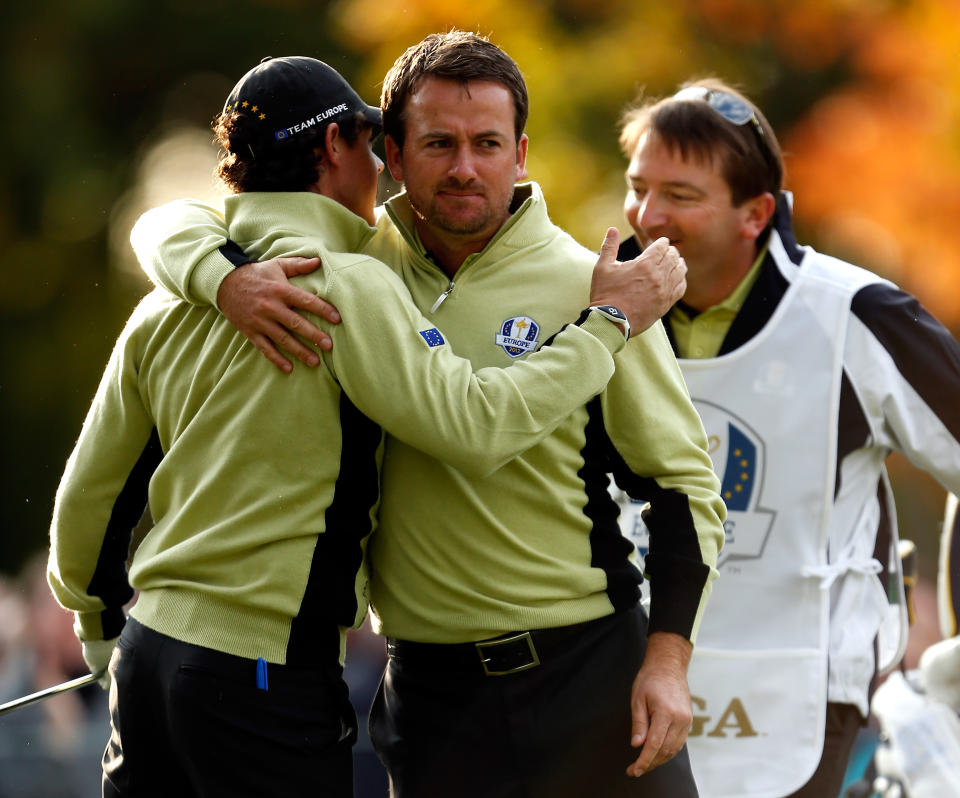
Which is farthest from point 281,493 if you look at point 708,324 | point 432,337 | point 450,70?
point 708,324

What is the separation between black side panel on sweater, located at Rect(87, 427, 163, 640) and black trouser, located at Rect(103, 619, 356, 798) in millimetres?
359

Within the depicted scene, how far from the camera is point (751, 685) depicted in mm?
4062

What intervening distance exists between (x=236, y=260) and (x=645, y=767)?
128 centimetres

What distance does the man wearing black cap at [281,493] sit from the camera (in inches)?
109

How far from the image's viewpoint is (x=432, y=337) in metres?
2.86

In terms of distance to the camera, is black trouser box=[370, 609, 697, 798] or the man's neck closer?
black trouser box=[370, 609, 697, 798]

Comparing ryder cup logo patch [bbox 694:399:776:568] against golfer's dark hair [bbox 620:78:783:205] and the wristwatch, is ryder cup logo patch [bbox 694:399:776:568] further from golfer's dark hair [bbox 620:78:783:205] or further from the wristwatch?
the wristwatch

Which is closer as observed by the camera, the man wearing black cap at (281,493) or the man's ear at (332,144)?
the man wearing black cap at (281,493)

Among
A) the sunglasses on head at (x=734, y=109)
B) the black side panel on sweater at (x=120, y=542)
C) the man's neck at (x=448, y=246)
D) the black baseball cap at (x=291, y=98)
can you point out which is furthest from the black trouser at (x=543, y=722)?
the sunglasses on head at (x=734, y=109)

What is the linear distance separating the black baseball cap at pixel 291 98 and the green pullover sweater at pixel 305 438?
24 cm

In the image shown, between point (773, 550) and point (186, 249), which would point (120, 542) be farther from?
point (773, 550)

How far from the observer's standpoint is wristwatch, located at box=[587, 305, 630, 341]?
2.89 meters

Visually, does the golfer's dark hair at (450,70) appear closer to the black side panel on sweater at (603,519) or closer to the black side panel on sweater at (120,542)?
the black side panel on sweater at (603,519)

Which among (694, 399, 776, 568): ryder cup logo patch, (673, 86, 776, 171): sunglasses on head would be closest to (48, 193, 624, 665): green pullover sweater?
(694, 399, 776, 568): ryder cup logo patch
